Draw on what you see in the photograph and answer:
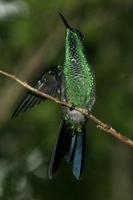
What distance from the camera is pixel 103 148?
26.1ft

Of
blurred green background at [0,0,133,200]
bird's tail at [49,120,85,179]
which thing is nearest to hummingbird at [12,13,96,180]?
bird's tail at [49,120,85,179]

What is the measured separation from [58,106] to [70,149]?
3.44 meters

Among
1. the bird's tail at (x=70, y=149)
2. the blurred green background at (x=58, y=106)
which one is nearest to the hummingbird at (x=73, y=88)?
the bird's tail at (x=70, y=149)

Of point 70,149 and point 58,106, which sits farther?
point 58,106

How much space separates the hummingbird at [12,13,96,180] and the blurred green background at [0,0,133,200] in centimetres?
246

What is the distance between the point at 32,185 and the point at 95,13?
6.87 feet

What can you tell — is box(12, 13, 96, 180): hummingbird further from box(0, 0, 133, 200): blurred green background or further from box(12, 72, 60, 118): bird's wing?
box(0, 0, 133, 200): blurred green background

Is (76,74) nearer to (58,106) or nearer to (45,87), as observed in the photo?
(45,87)

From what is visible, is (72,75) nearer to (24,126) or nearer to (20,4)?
(20,4)

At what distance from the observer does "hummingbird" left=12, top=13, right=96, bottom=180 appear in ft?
15.2

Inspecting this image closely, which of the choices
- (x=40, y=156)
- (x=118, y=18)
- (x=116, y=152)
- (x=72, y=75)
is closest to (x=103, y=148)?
(x=116, y=152)

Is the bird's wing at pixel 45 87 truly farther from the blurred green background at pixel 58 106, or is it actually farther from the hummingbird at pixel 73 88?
the blurred green background at pixel 58 106

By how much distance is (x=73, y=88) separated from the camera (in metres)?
4.82

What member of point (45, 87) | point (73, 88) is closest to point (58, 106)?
point (73, 88)
